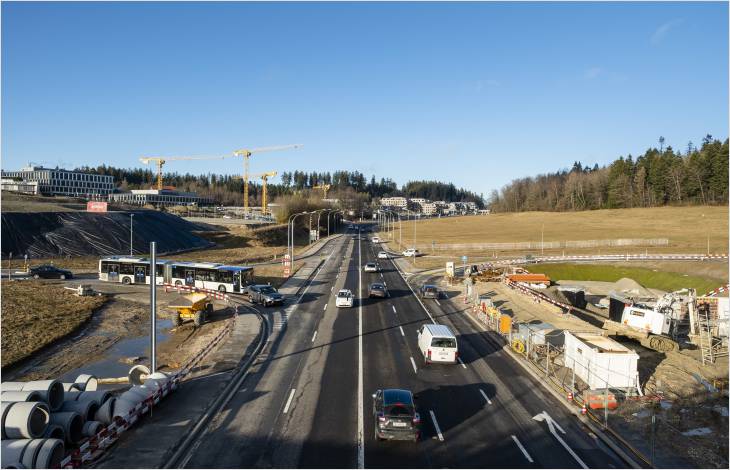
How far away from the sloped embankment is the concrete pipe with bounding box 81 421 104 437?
220 feet

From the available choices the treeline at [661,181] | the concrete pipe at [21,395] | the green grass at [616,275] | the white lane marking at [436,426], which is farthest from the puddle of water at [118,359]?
the treeline at [661,181]

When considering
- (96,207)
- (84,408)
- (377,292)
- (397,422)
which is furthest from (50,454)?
(96,207)

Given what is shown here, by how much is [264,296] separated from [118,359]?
14.9m

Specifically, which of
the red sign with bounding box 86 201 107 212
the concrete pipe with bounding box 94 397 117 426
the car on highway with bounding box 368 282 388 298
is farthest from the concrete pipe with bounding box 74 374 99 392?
the red sign with bounding box 86 201 107 212

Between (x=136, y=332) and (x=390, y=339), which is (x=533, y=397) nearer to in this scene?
(x=390, y=339)

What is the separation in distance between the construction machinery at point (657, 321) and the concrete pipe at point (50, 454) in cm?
3193

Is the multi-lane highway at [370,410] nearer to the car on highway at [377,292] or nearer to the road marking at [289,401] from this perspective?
the road marking at [289,401]

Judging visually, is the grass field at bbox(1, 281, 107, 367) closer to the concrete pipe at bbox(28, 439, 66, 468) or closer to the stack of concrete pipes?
the stack of concrete pipes

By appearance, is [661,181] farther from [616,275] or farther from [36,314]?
[36,314]

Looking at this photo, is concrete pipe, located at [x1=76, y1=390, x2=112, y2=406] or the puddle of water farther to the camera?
the puddle of water

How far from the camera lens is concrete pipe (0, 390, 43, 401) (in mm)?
16109

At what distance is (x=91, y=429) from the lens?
17172 mm

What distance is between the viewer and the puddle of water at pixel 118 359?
27172mm

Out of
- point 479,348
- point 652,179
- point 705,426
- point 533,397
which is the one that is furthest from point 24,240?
point 652,179
